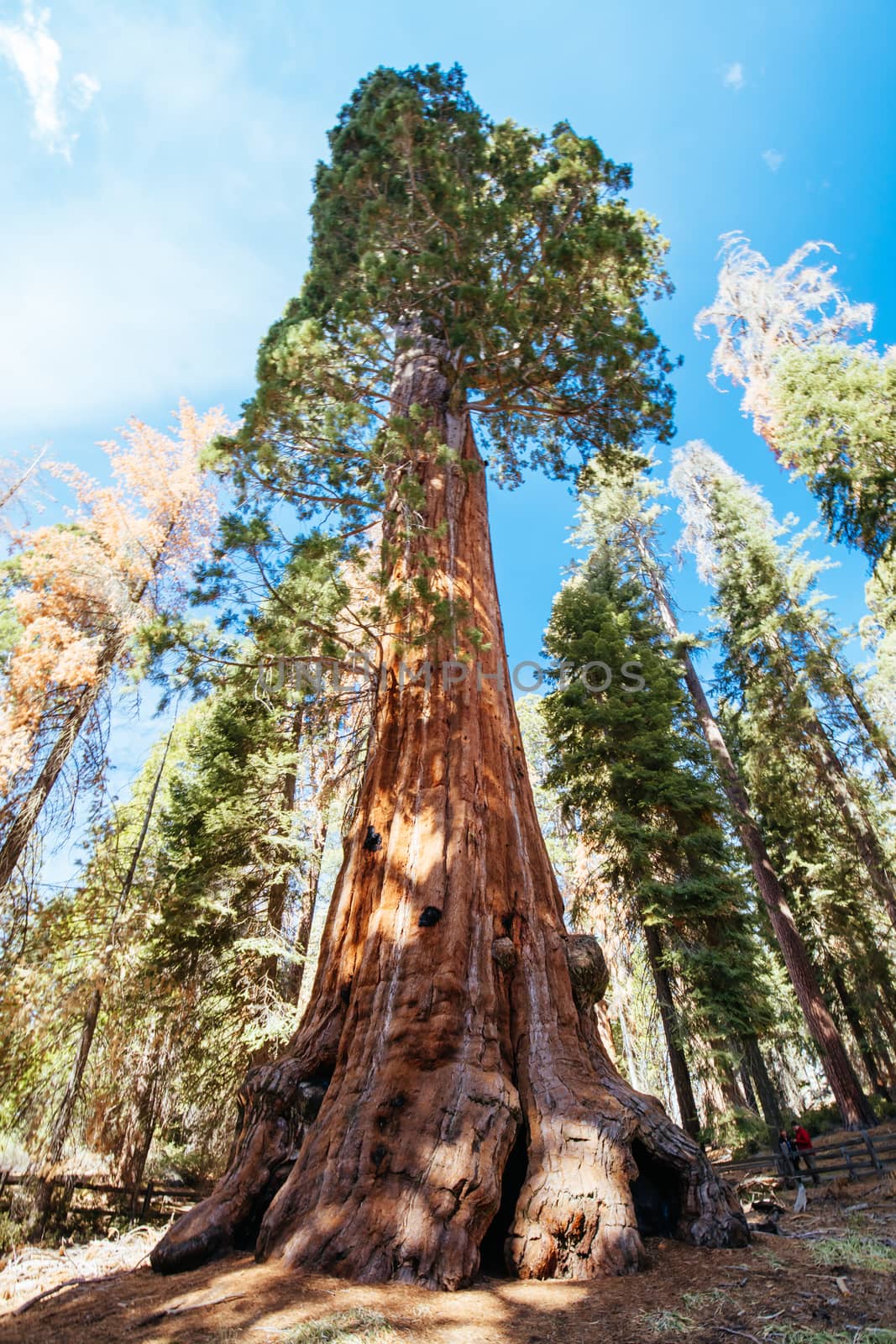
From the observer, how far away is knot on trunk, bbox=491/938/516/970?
4.09 meters

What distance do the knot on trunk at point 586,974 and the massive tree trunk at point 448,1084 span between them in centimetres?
2

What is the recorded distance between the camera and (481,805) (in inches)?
182

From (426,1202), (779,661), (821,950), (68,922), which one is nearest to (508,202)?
(426,1202)

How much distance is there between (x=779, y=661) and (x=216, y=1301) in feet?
53.7

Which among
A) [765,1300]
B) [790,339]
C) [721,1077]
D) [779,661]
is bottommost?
Answer: [765,1300]

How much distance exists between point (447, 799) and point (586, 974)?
5.00 feet

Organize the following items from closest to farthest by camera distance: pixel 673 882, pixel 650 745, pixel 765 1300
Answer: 1. pixel 765 1300
2. pixel 673 882
3. pixel 650 745

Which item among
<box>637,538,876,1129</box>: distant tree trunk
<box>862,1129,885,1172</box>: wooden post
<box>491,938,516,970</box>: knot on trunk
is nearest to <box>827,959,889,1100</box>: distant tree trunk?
<box>637,538,876,1129</box>: distant tree trunk

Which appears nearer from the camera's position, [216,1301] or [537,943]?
[216,1301]

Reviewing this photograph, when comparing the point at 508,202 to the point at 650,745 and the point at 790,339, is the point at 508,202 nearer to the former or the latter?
the point at 650,745

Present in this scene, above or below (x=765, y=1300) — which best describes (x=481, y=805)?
above

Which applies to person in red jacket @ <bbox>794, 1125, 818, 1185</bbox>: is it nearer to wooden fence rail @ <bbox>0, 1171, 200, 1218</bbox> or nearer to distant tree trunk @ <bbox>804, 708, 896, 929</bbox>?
Result: distant tree trunk @ <bbox>804, 708, 896, 929</bbox>

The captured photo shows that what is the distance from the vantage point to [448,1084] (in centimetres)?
339

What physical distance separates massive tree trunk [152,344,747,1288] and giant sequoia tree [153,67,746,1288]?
2 cm
